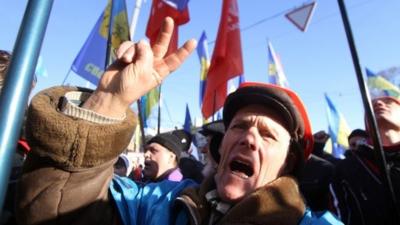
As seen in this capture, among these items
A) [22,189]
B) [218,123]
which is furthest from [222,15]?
[22,189]

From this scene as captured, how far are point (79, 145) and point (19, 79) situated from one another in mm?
595

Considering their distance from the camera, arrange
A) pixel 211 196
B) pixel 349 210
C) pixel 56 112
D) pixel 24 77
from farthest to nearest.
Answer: pixel 349 210 < pixel 211 196 < pixel 56 112 < pixel 24 77

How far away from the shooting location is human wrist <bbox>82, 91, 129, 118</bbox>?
134 centimetres

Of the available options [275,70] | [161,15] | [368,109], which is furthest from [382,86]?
[368,109]

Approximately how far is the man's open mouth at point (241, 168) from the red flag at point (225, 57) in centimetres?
399

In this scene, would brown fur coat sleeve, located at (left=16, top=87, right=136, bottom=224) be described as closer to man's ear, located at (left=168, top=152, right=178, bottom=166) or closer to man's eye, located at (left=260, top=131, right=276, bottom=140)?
man's eye, located at (left=260, top=131, right=276, bottom=140)

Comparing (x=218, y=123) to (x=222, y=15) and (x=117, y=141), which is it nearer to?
(x=117, y=141)

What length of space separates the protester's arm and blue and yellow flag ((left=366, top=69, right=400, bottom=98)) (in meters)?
6.47

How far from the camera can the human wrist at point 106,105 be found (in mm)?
1336

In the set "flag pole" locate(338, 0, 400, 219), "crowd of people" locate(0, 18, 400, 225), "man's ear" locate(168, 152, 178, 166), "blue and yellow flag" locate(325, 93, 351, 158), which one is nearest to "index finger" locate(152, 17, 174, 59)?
"crowd of people" locate(0, 18, 400, 225)

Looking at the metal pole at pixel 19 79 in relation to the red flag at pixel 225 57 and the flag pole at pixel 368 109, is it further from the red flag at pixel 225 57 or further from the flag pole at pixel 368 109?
the red flag at pixel 225 57

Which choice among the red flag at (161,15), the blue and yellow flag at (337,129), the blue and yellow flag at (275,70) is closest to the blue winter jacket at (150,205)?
the red flag at (161,15)

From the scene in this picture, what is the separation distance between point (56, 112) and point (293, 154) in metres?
1.20

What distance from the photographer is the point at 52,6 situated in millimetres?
721
